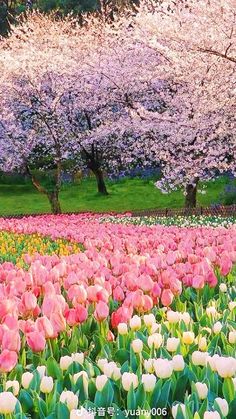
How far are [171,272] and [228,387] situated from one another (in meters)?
2.04

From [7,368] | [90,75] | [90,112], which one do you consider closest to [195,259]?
[7,368]

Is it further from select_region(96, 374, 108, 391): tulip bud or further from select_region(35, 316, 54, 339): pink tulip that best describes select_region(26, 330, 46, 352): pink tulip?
select_region(96, 374, 108, 391): tulip bud

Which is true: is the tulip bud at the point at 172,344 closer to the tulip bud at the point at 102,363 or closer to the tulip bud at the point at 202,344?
the tulip bud at the point at 202,344

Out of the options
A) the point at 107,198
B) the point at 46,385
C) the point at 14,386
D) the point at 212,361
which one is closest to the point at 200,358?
the point at 212,361

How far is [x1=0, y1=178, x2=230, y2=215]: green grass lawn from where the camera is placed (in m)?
27.4

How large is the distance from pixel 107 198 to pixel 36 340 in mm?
26619

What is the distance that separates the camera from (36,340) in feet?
9.79

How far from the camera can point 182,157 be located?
72.0 feet

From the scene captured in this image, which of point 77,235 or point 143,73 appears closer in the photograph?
point 77,235

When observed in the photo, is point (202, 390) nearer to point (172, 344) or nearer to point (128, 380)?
→ point (128, 380)

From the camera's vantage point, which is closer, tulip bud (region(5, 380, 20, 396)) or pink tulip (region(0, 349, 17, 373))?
tulip bud (region(5, 380, 20, 396))

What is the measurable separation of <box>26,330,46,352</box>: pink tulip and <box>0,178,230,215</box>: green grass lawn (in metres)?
22.4

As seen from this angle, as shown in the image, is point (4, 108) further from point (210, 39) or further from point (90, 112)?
point (210, 39)

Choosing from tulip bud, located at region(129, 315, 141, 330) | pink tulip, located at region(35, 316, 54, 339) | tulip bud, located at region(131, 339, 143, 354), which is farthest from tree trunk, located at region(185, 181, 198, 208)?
tulip bud, located at region(131, 339, 143, 354)
